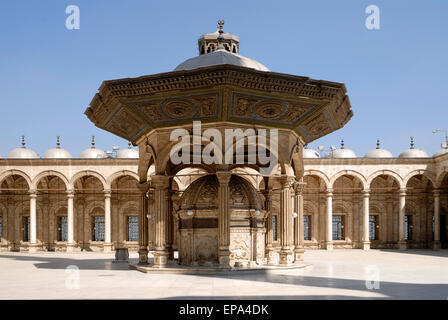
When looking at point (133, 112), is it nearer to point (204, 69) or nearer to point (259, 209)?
point (204, 69)

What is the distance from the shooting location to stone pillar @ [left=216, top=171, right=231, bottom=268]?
1273 centimetres

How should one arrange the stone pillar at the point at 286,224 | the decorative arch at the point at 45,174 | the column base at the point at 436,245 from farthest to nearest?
1. the column base at the point at 436,245
2. the decorative arch at the point at 45,174
3. the stone pillar at the point at 286,224

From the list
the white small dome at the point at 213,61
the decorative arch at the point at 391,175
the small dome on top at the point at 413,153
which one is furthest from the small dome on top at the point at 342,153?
the white small dome at the point at 213,61

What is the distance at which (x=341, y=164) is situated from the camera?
99.7 feet

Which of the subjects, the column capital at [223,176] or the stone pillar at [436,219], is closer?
the column capital at [223,176]

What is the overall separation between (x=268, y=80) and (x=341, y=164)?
62.7 ft

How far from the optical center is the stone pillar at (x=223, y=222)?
1273 cm

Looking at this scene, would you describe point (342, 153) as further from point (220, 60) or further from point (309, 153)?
point (220, 60)

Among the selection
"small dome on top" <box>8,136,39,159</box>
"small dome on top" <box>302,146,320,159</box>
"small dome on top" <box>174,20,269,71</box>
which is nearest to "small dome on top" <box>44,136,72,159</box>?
"small dome on top" <box>8,136,39,159</box>

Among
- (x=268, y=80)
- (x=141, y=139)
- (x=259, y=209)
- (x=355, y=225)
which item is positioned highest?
(x=268, y=80)

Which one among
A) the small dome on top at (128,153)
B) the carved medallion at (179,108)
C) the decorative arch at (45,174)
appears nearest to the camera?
the carved medallion at (179,108)

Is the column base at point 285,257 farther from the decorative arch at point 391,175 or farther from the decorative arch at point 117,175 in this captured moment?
the decorative arch at point 391,175

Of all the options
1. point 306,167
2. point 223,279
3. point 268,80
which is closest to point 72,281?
point 223,279

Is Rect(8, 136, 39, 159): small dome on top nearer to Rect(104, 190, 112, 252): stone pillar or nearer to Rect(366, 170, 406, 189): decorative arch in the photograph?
Rect(104, 190, 112, 252): stone pillar
